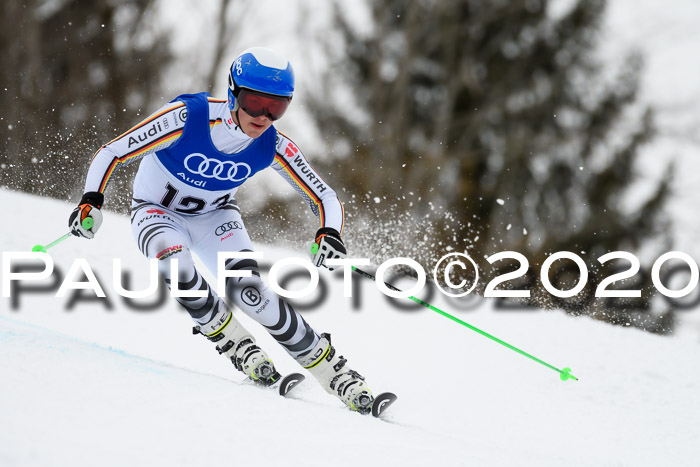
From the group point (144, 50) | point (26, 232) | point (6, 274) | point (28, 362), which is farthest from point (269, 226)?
point (28, 362)

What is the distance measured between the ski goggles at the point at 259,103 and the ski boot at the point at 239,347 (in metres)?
1.08

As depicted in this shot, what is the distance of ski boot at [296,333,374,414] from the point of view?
381 centimetres

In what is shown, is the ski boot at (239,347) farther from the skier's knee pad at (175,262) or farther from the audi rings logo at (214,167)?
the audi rings logo at (214,167)

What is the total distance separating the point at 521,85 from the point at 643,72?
9.92 feet

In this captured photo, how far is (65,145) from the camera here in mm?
13805

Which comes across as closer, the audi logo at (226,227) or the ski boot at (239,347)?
the ski boot at (239,347)

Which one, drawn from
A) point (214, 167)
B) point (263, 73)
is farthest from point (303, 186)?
point (263, 73)

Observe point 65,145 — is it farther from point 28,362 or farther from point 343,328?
point 28,362

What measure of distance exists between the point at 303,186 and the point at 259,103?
679 mm

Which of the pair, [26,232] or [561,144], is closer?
[26,232]

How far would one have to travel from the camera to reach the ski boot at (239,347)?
149 inches

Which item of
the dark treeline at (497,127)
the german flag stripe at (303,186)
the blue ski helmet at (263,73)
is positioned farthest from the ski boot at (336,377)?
the dark treeline at (497,127)

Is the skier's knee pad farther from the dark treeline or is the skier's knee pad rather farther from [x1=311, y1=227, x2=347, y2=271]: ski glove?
the dark treeline

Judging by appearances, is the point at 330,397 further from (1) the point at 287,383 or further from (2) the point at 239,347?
(2) the point at 239,347
